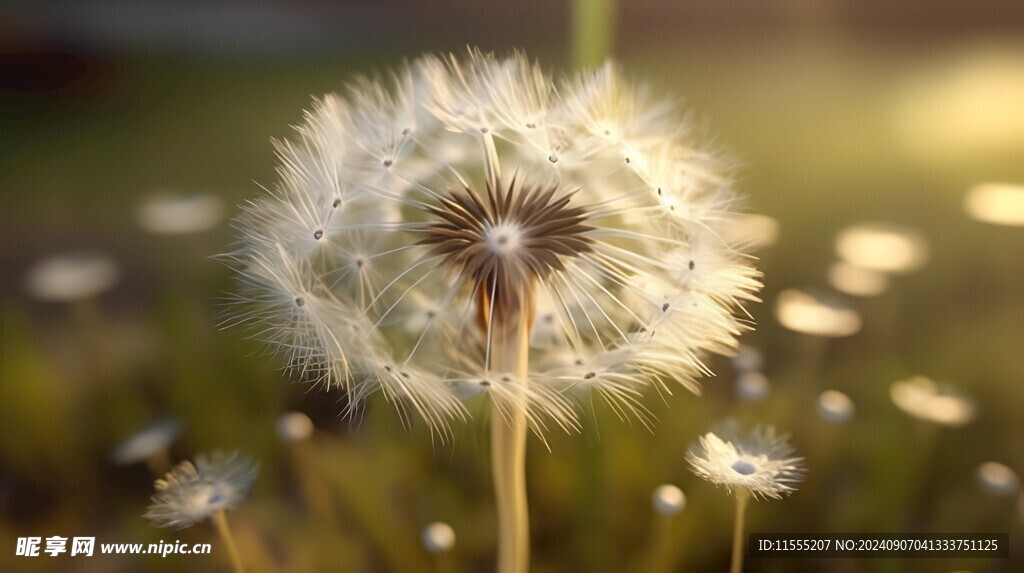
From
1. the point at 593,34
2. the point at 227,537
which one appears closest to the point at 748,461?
the point at 593,34

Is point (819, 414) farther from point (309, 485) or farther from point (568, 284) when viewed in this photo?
point (309, 485)

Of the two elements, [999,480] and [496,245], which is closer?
[496,245]

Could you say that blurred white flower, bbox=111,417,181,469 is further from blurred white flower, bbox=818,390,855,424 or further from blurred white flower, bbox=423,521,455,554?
blurred white flower, bbox=818,390,855,424

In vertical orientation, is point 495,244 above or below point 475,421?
above

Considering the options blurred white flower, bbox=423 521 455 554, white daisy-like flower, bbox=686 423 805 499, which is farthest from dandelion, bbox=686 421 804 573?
blurred white flower, bbox=423 521 455 554

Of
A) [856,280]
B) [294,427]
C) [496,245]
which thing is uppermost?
[856,280]

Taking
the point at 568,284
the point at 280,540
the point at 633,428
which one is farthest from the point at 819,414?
the point at 280,540

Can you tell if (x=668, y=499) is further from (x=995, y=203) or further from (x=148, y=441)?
(x=148, y=441)
